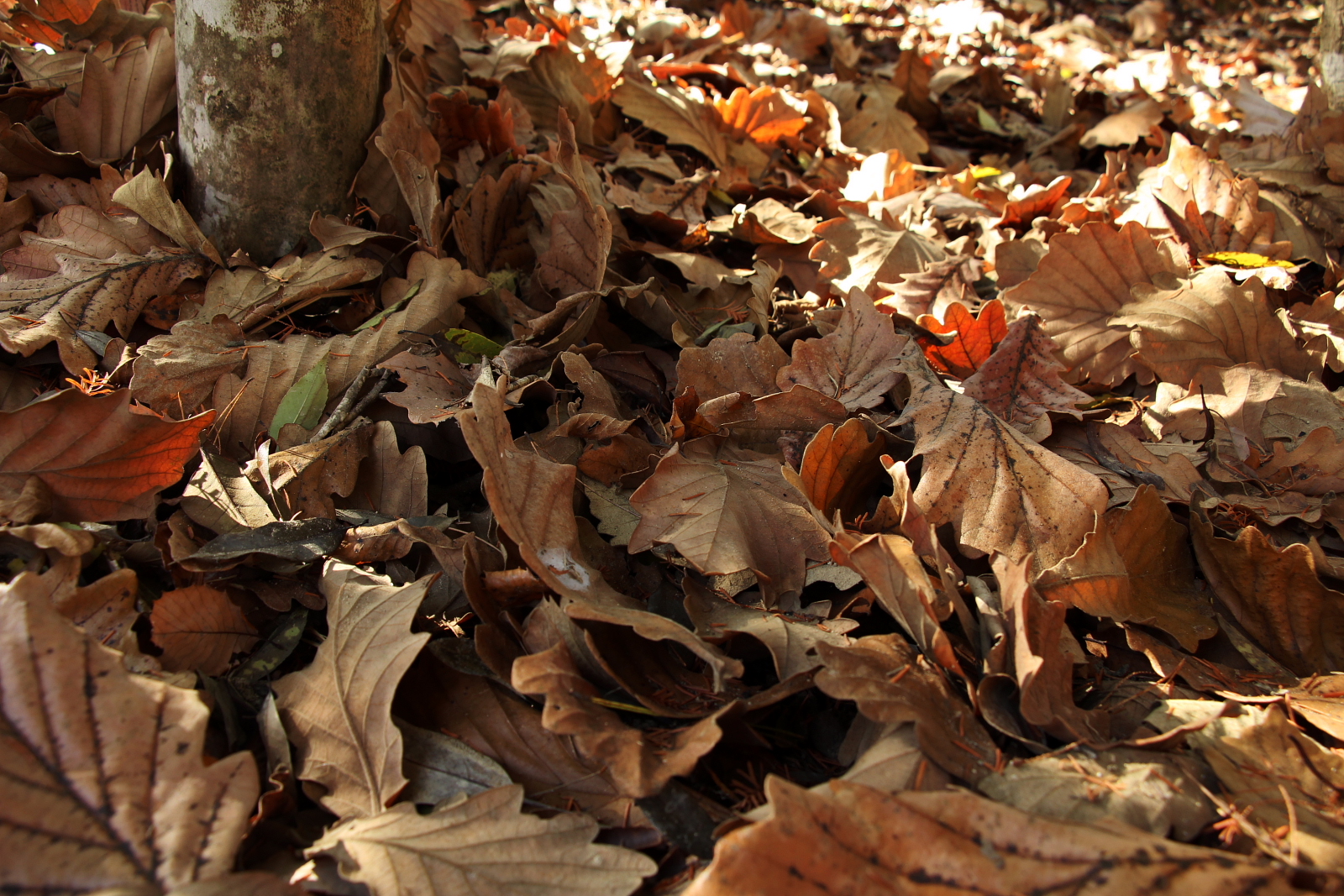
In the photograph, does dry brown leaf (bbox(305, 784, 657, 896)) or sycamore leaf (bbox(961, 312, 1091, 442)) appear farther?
sycamore leaf (bbox(961, 312, 1091, 442))

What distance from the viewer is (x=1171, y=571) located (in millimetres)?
1392

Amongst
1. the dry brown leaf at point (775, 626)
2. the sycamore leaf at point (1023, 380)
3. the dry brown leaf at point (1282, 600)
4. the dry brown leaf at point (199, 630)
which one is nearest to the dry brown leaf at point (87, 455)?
the dry brown leaf at point (199, 630)

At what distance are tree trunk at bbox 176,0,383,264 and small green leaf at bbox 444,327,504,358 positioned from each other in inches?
17.9

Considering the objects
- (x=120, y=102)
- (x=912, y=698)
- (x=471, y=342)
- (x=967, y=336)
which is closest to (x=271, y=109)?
(x=120, y=102)

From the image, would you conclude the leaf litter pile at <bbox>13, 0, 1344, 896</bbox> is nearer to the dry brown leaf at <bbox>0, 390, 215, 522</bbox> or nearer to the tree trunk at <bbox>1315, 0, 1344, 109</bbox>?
the dry brown leaf at <bbox>0, 390, 215, 522</bbox>

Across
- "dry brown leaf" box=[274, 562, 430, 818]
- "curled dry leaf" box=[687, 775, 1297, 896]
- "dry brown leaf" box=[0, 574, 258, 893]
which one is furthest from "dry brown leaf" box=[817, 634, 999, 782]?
"dry brown leaf" box=[0, 574, 258, 893]

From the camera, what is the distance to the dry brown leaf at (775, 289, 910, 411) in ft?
5.22

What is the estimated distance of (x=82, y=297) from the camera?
1.64 m

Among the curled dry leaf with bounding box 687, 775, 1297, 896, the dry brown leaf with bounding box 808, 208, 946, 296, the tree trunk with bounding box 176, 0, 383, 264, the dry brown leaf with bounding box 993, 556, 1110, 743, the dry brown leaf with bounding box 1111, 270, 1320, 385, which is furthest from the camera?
the dry brown leaf with bounding box 808, 208, 946, 296

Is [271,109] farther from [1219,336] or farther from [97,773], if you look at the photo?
[1219,336]

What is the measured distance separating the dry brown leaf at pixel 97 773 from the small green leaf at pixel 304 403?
552 mm

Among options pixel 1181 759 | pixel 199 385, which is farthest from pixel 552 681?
pixel 199 385

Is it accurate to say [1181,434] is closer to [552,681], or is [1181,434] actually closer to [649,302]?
[649,302]

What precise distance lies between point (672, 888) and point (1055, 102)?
11.3 ft
